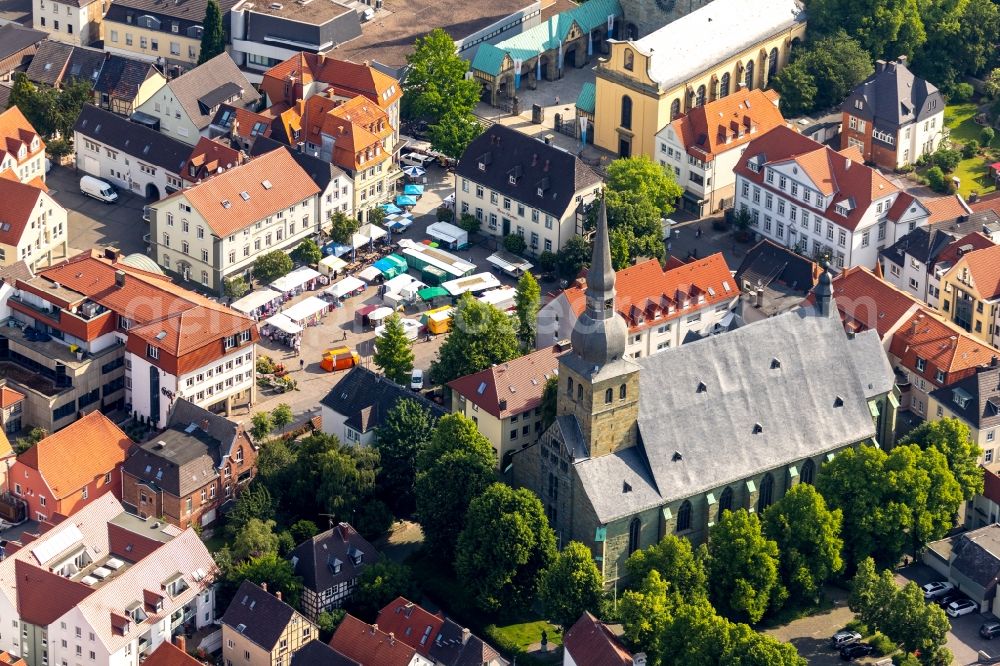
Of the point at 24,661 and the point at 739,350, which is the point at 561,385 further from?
the point at 24,661

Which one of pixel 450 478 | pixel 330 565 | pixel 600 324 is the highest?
pixel 600 324

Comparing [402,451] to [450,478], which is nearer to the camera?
[450,478]

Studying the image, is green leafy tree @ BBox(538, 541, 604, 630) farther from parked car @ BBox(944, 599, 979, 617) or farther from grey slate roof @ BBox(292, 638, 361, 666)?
parked car @ BBox(944, 599, 979, 617)

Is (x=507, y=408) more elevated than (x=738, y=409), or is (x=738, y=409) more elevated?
(x=738, y=409)

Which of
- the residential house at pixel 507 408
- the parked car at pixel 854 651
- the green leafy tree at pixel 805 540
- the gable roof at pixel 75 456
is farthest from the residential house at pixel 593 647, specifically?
the gable roof at pixel 75 456

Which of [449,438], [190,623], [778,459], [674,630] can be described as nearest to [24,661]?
[190,623]

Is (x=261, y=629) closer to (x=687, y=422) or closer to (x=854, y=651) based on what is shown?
(x=687, y=422)

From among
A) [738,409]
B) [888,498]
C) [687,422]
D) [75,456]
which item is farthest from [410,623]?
[888,498]

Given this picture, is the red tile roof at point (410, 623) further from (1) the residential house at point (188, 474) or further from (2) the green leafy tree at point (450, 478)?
(1) the residential house at point (188, 474)
